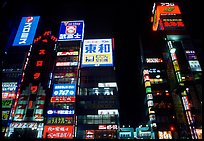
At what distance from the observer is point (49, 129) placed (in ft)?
163

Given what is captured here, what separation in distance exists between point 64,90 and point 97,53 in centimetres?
1358

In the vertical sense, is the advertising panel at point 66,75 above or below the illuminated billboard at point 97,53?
below

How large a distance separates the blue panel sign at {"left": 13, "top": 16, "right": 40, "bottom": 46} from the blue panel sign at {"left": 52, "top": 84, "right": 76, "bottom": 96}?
13796mm

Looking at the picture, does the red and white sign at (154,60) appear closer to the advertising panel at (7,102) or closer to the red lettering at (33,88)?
the red lettering at (33,88)

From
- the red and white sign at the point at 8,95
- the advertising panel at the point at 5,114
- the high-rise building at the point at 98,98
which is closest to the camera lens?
the advertising panel at the point at 5,114

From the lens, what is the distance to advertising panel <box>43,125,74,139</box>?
4625 centimetres

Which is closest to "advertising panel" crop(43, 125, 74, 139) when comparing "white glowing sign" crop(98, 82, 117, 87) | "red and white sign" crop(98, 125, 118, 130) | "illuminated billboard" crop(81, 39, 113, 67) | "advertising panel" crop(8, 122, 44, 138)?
"advertising panel" crop(8, 122, 44, 138)

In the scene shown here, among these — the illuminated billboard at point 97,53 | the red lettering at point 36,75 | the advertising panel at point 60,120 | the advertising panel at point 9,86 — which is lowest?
the advertising panel at point 60,120

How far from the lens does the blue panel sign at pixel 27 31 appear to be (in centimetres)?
5366

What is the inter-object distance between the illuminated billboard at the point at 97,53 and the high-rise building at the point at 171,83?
50.7 feet

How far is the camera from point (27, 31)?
55000 millimetres

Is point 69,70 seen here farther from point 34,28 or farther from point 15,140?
point 15,140

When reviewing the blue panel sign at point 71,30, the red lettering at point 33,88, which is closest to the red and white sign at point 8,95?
the red lettering at point 33,88

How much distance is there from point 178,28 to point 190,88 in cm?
1594
